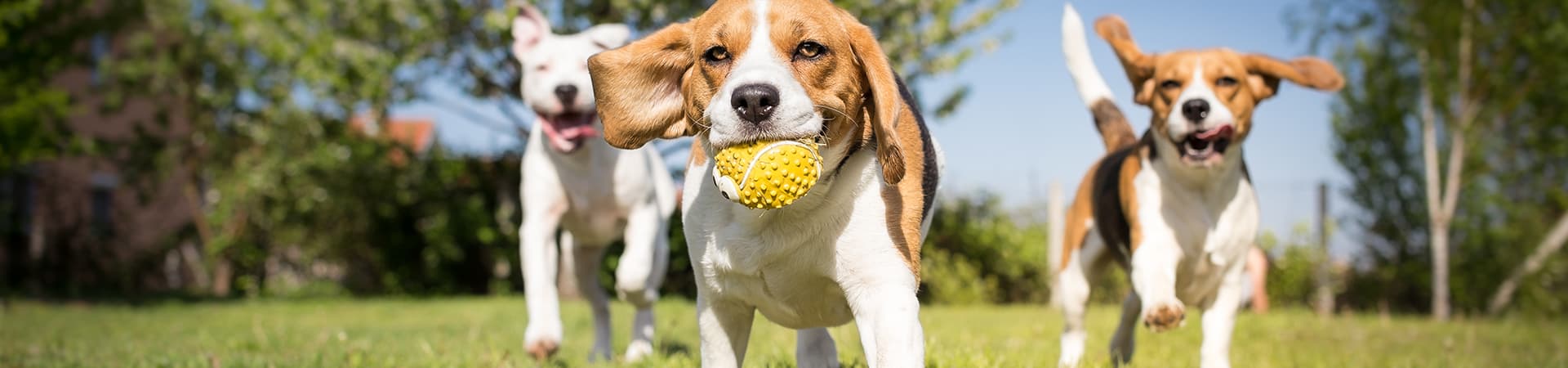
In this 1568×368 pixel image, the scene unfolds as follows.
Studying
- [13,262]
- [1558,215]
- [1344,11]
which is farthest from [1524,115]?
[13,262]

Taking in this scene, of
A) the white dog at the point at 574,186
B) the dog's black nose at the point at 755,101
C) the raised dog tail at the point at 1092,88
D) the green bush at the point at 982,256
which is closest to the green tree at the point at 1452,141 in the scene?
the green bush at the point at 982,256

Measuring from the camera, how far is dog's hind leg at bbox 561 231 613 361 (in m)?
5.81

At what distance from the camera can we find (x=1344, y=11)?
47.6ft

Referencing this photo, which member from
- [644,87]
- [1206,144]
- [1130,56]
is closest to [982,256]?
[1130,56]

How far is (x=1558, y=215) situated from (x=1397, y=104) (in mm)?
2480

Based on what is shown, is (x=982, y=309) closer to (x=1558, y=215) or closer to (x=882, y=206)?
(x=1558, y=215)

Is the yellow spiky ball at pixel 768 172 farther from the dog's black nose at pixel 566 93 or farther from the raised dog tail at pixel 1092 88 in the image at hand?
the raised dog tail at pixel 1092 88

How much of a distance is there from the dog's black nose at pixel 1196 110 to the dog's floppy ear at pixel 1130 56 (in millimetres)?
387

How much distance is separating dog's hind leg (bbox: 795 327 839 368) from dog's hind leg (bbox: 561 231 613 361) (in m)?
2.24

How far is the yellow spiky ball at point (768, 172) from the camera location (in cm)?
246

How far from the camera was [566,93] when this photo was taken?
516cm

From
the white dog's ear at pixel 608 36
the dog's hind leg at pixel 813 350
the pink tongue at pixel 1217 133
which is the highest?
the white dog's ear at pixel 608 36

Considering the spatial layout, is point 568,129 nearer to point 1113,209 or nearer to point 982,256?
point 1113,209

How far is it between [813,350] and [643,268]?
1696mm
